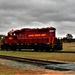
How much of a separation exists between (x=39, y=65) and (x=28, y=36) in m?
27.0

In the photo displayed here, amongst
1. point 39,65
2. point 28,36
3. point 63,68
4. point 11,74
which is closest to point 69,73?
point 63,68

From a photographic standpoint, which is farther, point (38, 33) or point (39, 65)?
point (38, 33)

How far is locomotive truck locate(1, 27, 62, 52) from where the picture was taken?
44125mm

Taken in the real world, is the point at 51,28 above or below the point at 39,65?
above

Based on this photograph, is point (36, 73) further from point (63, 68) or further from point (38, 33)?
point (38, 33)

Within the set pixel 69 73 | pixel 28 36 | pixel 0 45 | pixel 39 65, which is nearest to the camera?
pixel 69 73

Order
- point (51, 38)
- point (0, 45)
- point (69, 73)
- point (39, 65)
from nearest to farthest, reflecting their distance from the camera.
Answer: point (69, 73), point (39, 65), point (51, 38), point (0, 45)

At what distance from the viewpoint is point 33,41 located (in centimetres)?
4656

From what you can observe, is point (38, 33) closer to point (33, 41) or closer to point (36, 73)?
point (33, 41)

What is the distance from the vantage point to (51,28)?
148ft

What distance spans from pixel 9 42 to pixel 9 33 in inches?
→ 64.9

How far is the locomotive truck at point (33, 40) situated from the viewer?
4412 cm

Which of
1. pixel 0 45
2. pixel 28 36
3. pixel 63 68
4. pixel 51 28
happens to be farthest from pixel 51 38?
pixel 63 68

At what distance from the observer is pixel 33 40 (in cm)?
4662
